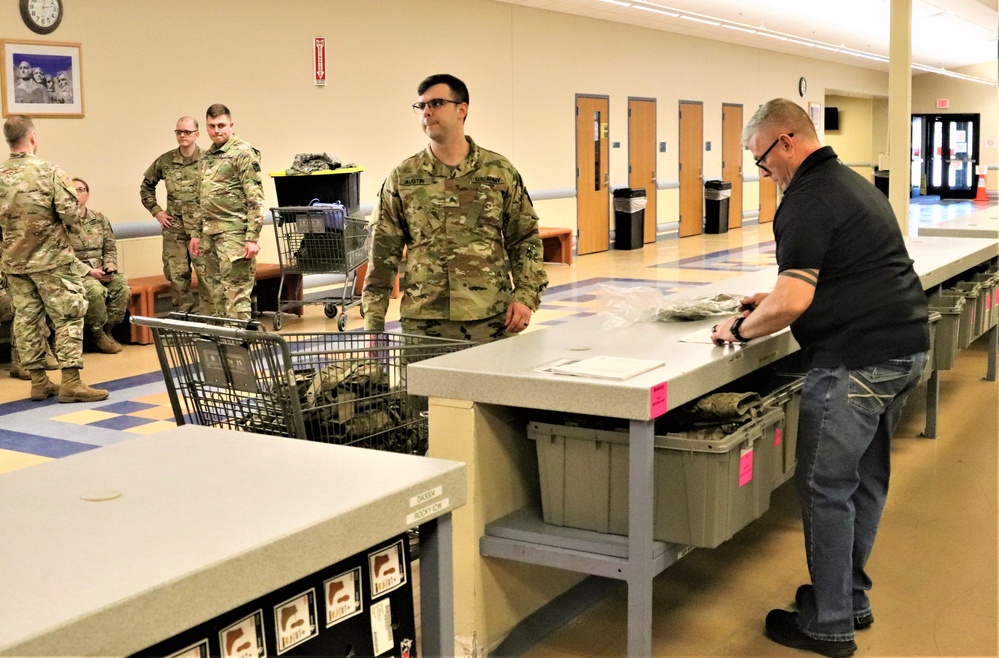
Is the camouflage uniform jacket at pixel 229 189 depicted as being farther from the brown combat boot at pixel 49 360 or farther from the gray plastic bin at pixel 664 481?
the gray plastic bin at pixel 664 481

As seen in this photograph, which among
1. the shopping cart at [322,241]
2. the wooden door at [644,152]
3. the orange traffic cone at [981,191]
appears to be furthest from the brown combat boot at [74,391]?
the orange traffic cone at [981,191]

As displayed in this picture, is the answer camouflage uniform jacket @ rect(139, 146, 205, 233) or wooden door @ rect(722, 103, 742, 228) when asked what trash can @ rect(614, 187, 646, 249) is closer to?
wooden door @ rect(722, 103, 742, 228)

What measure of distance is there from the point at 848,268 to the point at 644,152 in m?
15.4

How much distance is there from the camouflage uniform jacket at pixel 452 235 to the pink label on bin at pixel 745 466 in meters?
1.16

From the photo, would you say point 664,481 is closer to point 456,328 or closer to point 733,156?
point 456,328

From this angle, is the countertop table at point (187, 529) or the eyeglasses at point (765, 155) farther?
the eyeglasses at point (765, 155)

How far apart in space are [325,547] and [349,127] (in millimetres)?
10749

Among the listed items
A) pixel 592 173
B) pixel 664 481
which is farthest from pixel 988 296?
pixel 592 173

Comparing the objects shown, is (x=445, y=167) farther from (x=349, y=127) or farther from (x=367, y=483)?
(x=349, y=127)

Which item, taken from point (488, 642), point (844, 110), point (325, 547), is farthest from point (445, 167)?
point (844, 110)

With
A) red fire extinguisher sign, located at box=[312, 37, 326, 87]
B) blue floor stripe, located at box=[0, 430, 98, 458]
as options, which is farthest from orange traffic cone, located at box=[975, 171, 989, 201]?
blue floor stripe, located at box=[0, 430, 98, 458]

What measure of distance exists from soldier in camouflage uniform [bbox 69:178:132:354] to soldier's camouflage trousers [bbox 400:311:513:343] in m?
5.31

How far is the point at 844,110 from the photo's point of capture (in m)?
30.5

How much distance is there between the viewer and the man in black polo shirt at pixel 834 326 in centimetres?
303
